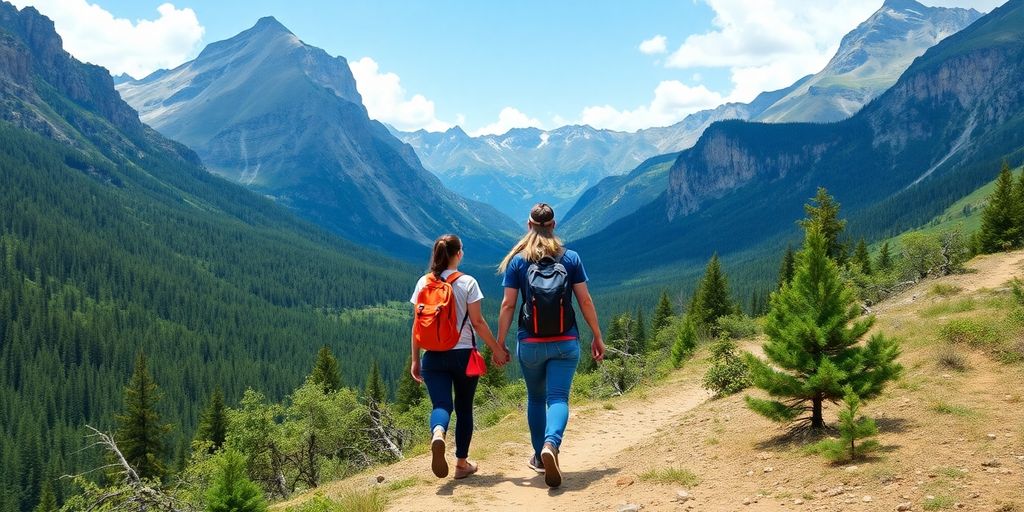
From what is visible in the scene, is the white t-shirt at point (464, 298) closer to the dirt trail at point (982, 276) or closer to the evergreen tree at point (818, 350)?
the evergreen tree at point (818, 350)

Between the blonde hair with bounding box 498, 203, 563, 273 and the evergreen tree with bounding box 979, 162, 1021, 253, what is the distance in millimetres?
35720

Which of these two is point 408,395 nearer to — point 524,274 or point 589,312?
point 589,312

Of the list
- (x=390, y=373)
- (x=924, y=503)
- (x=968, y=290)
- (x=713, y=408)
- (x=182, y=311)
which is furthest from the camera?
(x=182, y=311)

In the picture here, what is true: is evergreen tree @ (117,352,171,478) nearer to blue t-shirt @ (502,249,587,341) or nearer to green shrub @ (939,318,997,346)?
blue t-shirt @ (502,249,587,341)

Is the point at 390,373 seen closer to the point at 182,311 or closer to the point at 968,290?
the point at 182,311

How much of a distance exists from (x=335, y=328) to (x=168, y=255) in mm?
65798

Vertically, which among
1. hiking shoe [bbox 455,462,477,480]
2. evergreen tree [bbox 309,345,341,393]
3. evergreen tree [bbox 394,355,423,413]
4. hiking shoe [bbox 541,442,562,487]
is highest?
hiking shoe [bbox 541,442,562,487]

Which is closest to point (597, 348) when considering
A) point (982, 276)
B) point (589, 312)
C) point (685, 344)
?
point (589, 312)

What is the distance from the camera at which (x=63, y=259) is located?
6220 inches

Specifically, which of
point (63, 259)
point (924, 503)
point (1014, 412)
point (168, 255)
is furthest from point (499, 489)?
point (168, 255)

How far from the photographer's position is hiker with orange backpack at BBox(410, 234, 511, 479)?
880 cm

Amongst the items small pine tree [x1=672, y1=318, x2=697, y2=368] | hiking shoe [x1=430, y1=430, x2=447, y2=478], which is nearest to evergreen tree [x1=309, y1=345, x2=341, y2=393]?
small pine tree [x1=672, y1=318, x2=697, y2=368]

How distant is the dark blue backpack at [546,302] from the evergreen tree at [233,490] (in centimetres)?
432

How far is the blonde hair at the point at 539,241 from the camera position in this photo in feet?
28.7
